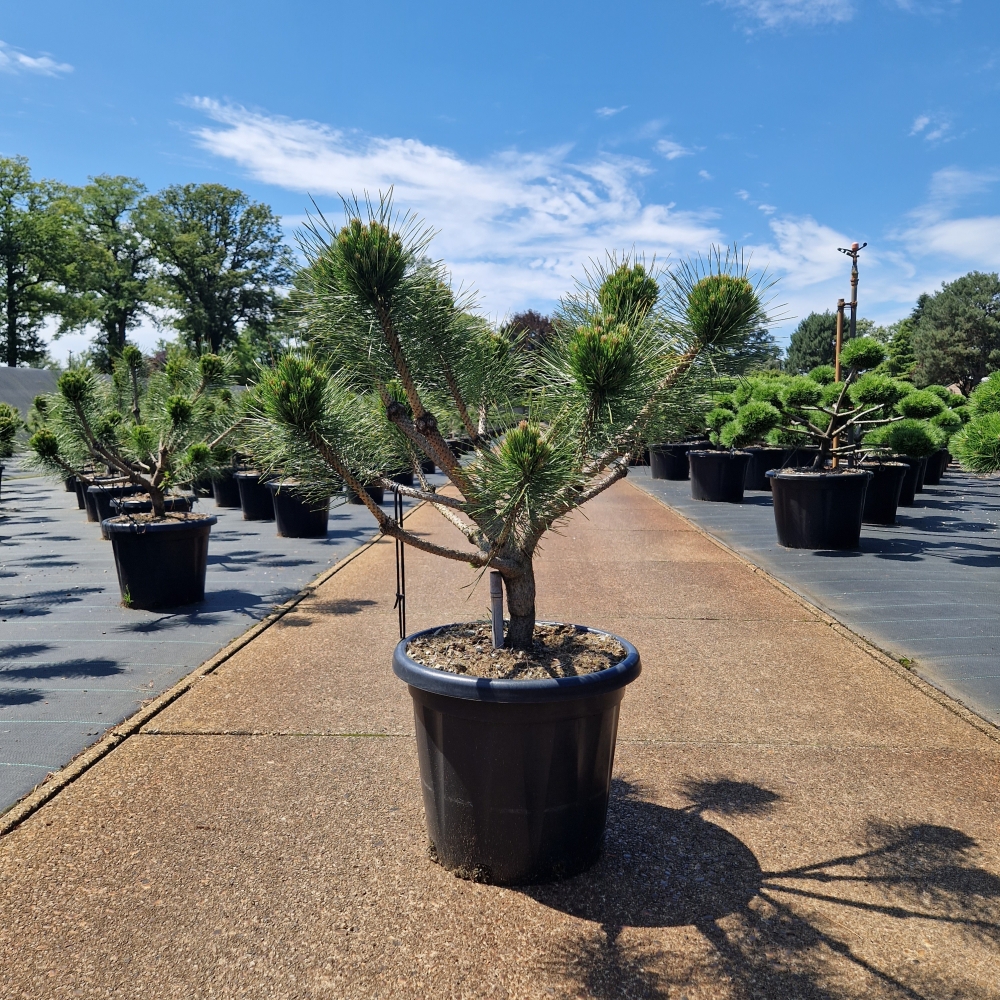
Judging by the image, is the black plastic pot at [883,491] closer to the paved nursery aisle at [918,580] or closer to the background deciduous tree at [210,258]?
the paved nursery aisle at [918,580]

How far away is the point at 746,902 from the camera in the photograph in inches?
85.8

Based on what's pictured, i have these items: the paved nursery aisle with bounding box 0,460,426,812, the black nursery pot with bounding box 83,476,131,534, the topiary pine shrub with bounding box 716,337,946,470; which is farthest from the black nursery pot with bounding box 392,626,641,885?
the black nursery pot with bounding box 83,476,131,534

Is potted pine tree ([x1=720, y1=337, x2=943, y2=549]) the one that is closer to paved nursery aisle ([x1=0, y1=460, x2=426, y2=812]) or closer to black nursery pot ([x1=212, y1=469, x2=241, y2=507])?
paved nursery aisle ([x1=0, y1=460, x2=426, y2=812])

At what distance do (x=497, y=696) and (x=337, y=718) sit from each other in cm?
165

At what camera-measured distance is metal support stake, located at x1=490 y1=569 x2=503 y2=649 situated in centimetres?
243

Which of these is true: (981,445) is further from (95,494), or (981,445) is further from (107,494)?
(95,494)

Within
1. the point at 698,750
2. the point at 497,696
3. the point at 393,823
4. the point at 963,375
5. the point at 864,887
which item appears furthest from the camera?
the point at 963,375

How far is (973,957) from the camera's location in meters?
1.97

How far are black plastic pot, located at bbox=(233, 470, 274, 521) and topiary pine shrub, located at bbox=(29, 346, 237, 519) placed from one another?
3.69 m

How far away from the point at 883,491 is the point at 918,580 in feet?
10.5

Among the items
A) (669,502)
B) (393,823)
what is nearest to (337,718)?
(393,823)

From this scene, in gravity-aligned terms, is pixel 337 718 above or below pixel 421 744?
below

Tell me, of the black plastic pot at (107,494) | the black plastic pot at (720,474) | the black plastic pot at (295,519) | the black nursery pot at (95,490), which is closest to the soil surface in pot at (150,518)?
the black plastic pot at (295,519)

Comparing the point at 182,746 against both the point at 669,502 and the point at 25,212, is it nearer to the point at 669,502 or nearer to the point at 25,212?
the point at 669,502
